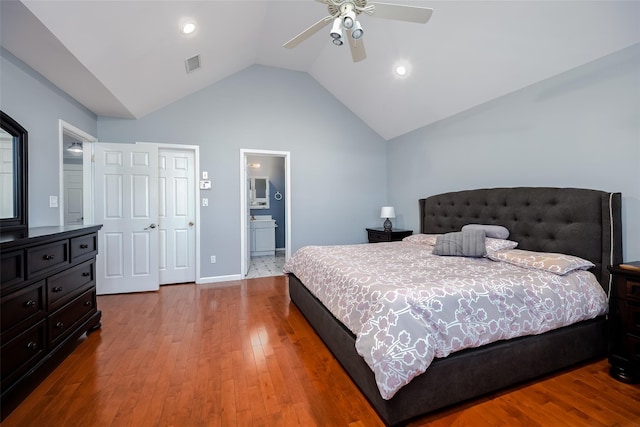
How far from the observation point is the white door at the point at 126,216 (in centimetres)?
364

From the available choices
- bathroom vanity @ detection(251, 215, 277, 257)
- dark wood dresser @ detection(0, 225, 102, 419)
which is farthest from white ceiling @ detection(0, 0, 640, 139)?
bathroom vanity @ detection(251, 215, 277, 257)

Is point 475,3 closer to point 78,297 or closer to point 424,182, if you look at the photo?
point 424,182

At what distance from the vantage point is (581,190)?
7.80ft

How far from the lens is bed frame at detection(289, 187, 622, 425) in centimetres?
152

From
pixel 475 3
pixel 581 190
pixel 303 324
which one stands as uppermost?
pixel 475 3

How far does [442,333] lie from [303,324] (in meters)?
1.58

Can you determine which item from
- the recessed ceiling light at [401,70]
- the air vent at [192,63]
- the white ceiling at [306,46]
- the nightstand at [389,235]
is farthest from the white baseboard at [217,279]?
the recessed ceiling light at [401,70]

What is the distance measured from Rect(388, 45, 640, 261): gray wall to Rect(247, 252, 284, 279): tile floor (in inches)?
118

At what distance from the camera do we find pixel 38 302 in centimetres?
182

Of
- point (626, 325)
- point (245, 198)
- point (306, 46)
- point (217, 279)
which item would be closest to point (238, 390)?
point (626, 325)

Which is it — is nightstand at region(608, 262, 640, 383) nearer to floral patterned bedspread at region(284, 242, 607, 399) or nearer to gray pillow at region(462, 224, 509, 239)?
floral patterned bedspread at region(284, 242, 607, 399)

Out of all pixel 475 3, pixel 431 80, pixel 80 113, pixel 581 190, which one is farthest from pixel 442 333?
pixel 80 113

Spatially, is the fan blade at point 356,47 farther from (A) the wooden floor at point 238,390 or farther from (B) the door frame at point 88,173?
(B) the door frame at point 88,173

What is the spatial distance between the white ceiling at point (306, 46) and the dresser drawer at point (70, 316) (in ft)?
6.38
